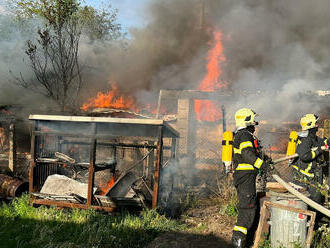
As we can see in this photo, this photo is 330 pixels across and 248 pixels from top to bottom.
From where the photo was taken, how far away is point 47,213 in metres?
5.45

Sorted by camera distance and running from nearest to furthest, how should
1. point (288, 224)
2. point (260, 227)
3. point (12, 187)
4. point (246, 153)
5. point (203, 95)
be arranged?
point (288, 224), point (260, 227), point (246, 153), point (12, 187), point (203, 95)

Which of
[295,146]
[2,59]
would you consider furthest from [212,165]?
[2,59]

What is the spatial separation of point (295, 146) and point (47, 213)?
5.24 meters

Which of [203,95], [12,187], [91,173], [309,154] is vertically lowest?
[12,187]

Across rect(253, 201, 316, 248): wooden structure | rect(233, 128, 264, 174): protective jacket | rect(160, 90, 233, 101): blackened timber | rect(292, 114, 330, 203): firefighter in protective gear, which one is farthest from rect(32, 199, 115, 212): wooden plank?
rect(160, 90, 233, 101): blackened timber

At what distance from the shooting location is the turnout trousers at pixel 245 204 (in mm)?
4305

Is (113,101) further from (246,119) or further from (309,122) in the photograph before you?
(246,119)

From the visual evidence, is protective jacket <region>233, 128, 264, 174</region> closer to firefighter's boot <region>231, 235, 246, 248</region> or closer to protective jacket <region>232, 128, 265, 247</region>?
protective jacket <region>232, 128, 265, 247</region>

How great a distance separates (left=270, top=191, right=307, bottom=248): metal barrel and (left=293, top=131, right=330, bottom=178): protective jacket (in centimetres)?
166

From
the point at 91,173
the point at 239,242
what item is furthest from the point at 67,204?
the point at 239,242

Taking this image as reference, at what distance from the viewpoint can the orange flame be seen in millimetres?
14195

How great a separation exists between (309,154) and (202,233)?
2.48m

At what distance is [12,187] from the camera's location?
7.16 m

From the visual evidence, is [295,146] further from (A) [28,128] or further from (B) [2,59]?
(B) [2,59]
